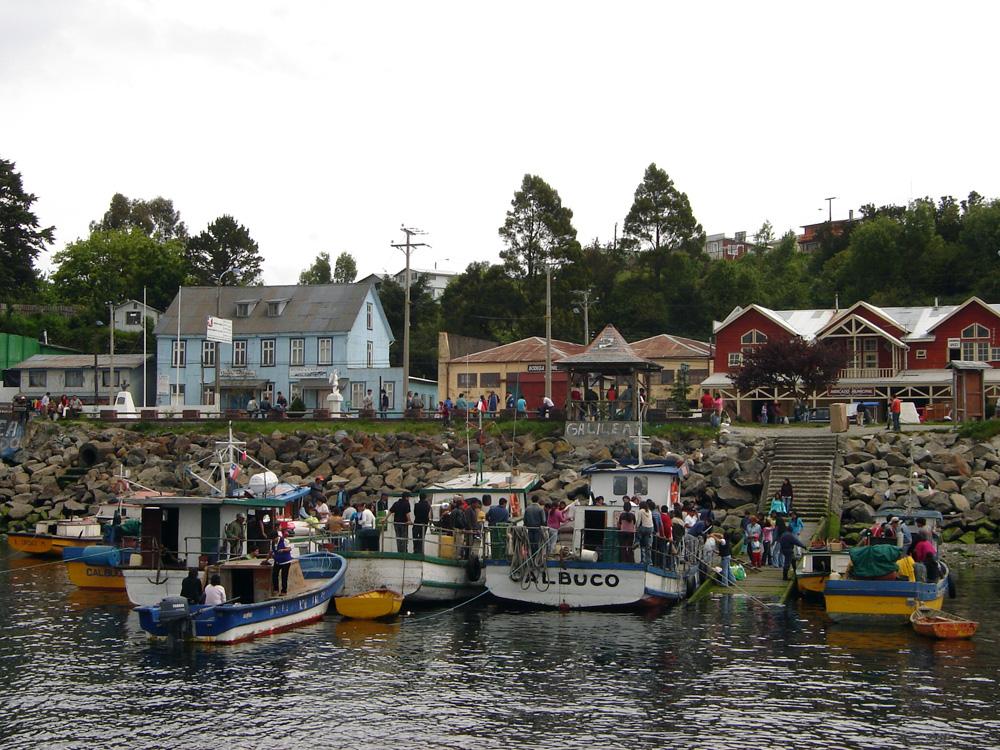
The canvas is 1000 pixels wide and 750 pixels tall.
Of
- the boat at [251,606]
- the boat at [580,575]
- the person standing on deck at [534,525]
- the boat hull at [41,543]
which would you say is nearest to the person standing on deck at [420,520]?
the boat at [580,575]

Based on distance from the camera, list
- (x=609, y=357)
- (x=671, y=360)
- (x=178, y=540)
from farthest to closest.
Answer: (x=671, y=360)
(x=609, y=357)
(x=178, y=540)

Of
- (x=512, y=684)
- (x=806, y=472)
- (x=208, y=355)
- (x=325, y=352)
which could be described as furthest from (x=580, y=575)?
(x=208, y=355)

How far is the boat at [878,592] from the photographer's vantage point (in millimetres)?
27734

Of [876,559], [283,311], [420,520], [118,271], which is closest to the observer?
[876,559]

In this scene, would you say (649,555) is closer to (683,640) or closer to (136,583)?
(683,640)

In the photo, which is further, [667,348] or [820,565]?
[667,348]

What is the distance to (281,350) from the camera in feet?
248

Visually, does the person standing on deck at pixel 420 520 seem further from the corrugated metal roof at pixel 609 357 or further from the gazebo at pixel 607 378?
the gazebo at pixel 607 378

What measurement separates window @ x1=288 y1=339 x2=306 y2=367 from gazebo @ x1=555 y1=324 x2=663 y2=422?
85.2 feet

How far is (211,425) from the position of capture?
6088cm

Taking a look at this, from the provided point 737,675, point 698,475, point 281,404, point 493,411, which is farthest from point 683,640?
point 281,404

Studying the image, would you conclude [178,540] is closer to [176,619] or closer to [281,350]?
[176,619]

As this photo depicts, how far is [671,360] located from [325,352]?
21.3 m

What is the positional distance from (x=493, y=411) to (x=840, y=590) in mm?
29921
